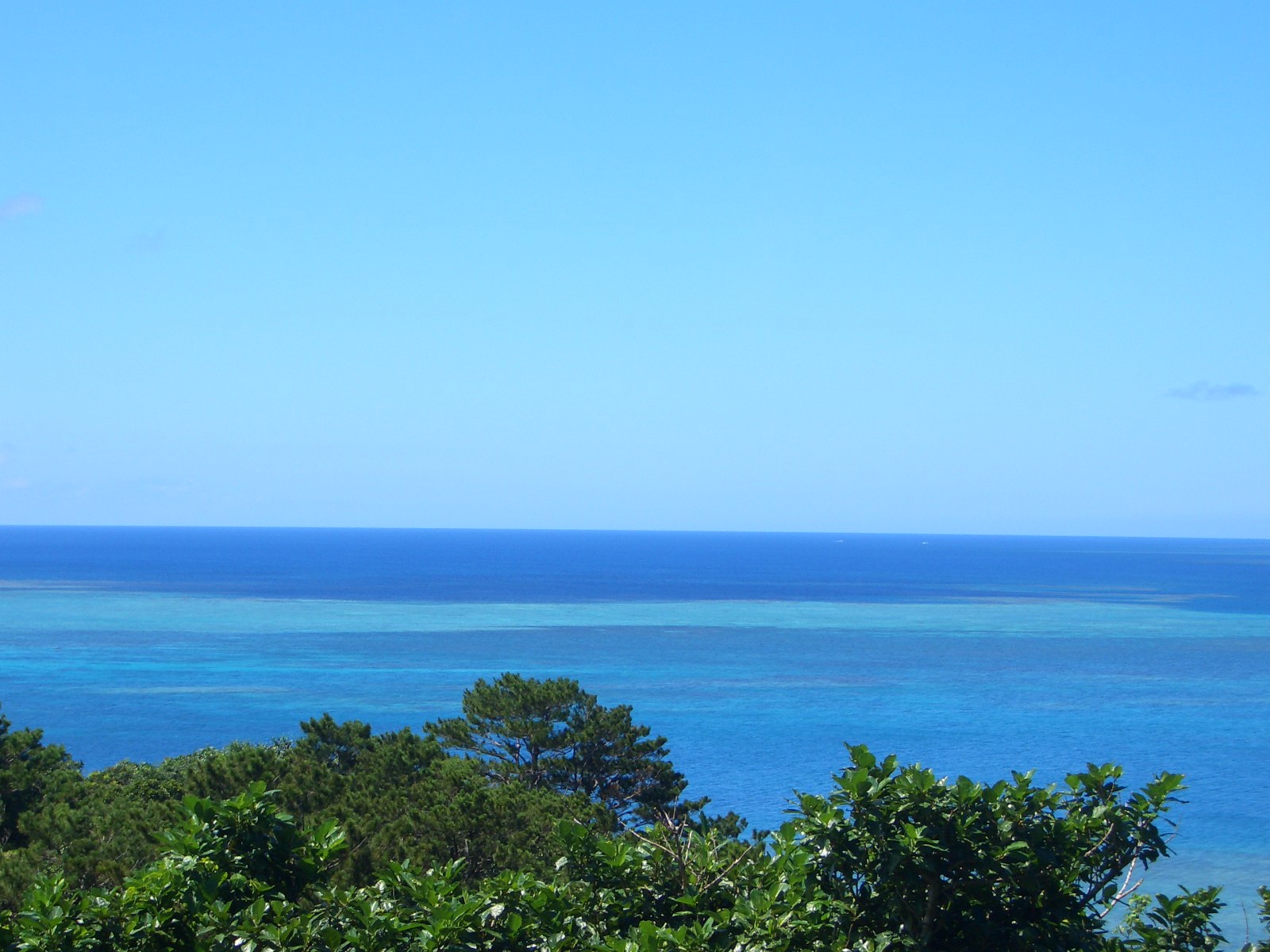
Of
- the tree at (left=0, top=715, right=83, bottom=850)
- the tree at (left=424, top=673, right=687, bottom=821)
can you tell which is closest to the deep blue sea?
the tree at (left=424, top=673, right=687, bottom=821)

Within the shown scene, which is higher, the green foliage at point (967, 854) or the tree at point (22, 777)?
the green foliage at point (967, 854)

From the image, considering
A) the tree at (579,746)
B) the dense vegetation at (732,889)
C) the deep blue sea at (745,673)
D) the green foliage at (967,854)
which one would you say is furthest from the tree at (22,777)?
the deep blue sea at (745,673)

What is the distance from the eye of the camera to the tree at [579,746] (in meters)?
25.5

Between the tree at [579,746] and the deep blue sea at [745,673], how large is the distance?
8.37 m

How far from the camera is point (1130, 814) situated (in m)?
7.24

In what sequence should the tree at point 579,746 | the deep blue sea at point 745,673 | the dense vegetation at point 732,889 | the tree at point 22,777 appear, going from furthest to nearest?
the deep blue sea at point 745,673 < the tree at point 579,746 < the tree at point 22,777 < the dense vegetation at point 732,889

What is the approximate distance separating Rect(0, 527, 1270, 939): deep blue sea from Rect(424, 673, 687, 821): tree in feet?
27.5

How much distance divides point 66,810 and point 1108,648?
7979cm

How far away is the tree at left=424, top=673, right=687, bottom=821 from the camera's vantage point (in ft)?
83.8

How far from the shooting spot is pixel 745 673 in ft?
229

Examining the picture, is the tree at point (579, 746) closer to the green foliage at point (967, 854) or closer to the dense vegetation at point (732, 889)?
the dense vegetation at point (732, 889)

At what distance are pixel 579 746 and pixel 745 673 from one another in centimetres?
4505

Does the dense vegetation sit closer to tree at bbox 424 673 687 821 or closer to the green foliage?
the green foliage

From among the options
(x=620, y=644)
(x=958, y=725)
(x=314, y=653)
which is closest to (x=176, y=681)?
(x=314, y=653)
